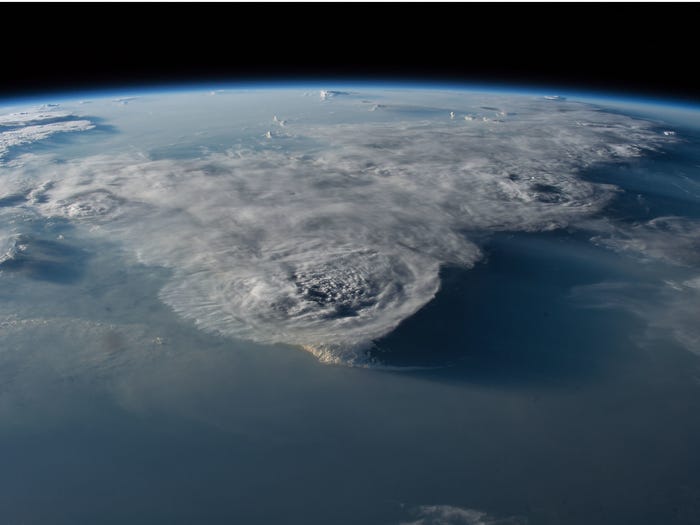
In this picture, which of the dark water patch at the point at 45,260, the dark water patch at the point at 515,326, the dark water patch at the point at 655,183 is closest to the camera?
the dark water patch at the point at 515,326

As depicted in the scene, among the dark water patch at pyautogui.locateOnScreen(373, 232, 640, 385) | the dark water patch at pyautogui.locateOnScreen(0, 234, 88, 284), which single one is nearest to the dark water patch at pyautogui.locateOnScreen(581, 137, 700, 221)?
the dark water patch at pyautogui.locateOnScreen(373, 232, 640, 385)

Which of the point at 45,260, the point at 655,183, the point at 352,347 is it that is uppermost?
the point at 655,183

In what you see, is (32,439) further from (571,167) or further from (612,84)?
(571,167)

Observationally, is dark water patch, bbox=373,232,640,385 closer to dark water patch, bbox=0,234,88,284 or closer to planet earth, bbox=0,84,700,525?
planet earth, bbox=0,84,700,525

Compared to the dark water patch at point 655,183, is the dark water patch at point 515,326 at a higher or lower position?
lower

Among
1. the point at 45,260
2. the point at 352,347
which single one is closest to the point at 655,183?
the point at 352,347

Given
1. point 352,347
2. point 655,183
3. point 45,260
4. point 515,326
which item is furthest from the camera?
point 655,183

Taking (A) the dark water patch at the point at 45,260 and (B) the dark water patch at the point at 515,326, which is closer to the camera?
(B) the dark water patch at the point at 515,326

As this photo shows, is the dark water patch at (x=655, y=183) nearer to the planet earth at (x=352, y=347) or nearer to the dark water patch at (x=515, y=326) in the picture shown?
the planet earth at (x=352, y=347)

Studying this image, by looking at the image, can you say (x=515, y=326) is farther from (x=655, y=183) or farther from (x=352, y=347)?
(x=655, y=183)

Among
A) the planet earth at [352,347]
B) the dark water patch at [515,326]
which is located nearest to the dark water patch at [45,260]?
the planet earth at [352,347]
